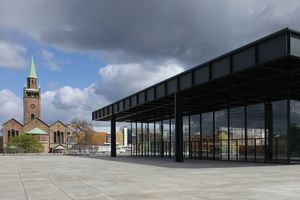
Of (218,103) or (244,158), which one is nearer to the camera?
(244,158)

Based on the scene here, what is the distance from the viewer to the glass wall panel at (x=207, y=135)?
43.8 metres

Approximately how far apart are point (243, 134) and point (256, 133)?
79.2 inches

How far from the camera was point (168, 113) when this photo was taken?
5169 centimetres

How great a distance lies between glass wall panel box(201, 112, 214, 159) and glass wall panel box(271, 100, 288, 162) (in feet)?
33.4

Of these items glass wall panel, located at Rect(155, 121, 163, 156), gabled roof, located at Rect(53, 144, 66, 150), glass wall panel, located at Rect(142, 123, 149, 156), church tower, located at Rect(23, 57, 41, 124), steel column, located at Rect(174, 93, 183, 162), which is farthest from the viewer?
church tower, located at Rect(23, 57, 41, 124)

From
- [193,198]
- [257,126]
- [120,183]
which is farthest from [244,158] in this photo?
[193,198]

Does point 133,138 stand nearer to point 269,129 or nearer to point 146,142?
point 146,142

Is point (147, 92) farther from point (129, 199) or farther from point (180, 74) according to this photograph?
point (129, 199)

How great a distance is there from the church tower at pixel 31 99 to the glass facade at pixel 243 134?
389 ft

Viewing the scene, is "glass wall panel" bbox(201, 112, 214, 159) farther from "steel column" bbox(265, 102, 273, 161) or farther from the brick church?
the brick church

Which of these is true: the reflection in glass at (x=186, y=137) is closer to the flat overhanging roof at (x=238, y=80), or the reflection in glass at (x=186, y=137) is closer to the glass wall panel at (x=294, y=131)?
the flat overhanging roof at (x=238, y=80)

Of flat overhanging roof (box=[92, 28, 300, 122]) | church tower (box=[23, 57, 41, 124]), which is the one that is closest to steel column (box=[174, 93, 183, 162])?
flat overhanging roof (box=[92, 28, 300, 122])

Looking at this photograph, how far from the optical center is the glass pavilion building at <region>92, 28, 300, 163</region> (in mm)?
24188

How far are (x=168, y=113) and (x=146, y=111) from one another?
3019 mm
